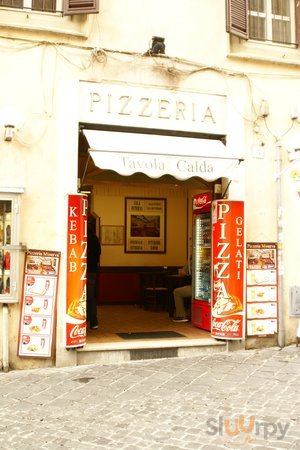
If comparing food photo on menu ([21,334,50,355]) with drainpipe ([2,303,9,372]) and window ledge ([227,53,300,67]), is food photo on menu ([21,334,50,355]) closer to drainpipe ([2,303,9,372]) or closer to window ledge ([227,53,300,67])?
drainpipe ([2,303,9,372])

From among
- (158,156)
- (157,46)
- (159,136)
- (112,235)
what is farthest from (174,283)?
(157,46)

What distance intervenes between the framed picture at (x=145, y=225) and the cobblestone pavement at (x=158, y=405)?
21.5 feet

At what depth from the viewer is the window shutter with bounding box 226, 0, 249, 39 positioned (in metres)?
8.52

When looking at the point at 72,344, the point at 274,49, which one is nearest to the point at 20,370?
the point at 72,344

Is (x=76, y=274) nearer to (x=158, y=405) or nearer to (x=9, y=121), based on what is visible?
(x=9, y=121)

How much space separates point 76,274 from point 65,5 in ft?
12.8

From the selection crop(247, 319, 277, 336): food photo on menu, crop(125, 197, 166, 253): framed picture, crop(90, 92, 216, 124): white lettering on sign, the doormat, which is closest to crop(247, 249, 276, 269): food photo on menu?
crop(247, 319, 277, 336): food photo on menu

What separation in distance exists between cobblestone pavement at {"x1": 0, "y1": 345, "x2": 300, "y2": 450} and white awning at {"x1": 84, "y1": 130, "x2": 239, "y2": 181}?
8.75ft

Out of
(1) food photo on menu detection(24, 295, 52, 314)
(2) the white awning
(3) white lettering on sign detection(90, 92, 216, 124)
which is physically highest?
(3) white lettering on sign detection(90, 92, 216, 124)

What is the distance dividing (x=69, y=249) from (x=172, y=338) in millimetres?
2284

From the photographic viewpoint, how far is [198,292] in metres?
9.66

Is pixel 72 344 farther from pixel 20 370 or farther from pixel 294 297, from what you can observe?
pixel 294 297

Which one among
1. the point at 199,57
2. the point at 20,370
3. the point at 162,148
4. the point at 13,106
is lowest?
the point at 20,370

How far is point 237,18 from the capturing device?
8633mm
